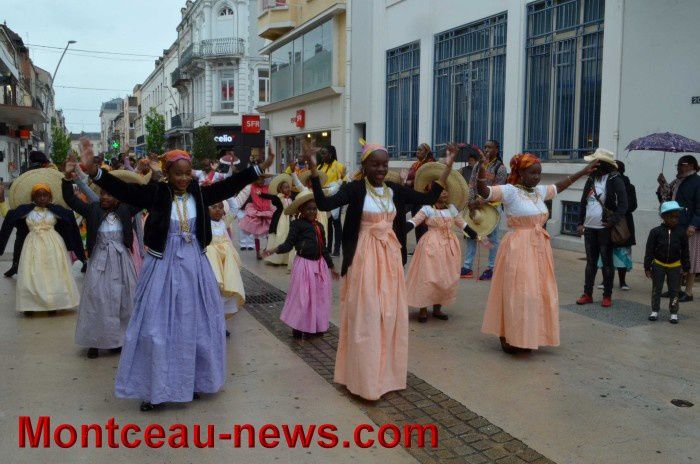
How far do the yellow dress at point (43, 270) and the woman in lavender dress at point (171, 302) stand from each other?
366cm

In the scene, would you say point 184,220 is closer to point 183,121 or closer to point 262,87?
point 262,87

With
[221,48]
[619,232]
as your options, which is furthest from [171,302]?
[221,48]

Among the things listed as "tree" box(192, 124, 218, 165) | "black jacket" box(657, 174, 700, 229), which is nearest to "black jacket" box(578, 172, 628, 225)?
"black jacket" box(657, 174, 700, 229)

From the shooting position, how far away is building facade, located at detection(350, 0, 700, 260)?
1077 centimetres

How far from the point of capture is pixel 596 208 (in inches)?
320

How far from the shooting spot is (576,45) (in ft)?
41.1

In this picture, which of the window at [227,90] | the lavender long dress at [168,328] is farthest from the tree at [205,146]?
the lavender long dress at [168,328]

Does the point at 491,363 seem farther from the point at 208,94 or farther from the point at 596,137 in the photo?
the point at 208,94

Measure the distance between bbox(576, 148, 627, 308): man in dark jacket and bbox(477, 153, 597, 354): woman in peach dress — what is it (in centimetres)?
205

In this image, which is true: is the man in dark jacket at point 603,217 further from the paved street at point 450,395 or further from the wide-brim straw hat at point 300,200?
the wide-brim straw hat at point 300,200

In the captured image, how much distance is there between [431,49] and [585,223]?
10212mm

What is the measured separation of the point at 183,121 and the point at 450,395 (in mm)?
54626

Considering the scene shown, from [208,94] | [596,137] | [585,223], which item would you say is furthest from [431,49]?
[208,94]

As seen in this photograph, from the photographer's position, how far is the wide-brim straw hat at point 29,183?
7.82 m
